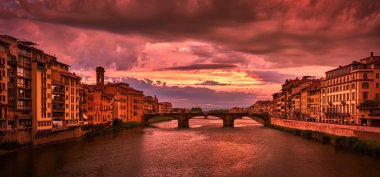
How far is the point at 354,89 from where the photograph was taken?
237ft

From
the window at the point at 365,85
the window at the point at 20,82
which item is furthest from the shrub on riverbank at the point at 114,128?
the window at the point at 365,85

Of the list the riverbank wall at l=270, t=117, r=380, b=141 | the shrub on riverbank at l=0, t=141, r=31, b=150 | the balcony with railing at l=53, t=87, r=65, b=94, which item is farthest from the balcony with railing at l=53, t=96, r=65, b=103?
the riverbank wall at l=270, t=117, r=380, b=141

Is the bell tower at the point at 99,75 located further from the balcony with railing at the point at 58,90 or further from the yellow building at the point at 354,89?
the yellow building at the point at 354,89

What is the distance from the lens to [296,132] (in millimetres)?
88625

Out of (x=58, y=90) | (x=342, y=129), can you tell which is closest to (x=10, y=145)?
(x=58, y=90)

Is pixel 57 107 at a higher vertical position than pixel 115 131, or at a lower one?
higher

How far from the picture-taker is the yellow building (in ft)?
230

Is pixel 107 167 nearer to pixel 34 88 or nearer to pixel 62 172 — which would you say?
pixel 62 172

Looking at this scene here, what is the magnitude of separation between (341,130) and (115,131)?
60.8 meters

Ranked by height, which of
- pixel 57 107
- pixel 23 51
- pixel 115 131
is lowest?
pixel 115 131

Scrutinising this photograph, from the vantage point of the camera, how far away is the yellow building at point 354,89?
7025 cm

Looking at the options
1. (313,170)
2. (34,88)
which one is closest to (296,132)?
(313,170)

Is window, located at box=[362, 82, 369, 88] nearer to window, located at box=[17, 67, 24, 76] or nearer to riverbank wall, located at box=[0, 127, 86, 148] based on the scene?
riverbank wall, located at box=[0, 127, 86, 148]

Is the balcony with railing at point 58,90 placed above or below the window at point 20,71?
below
